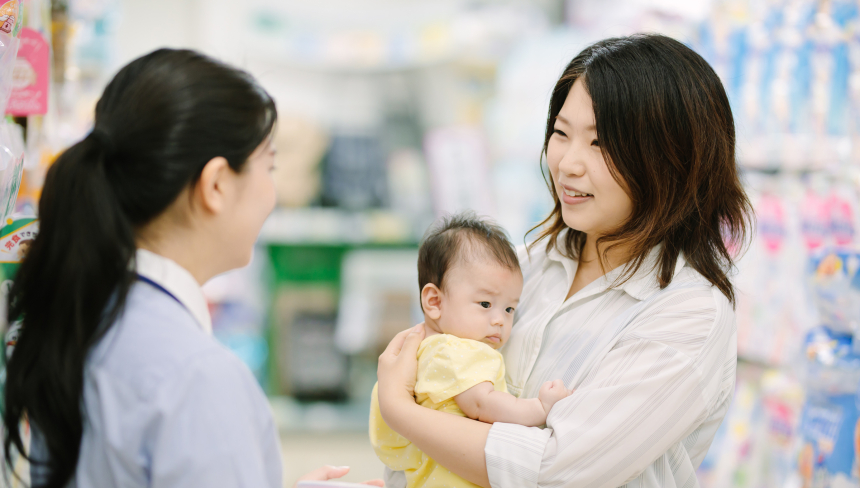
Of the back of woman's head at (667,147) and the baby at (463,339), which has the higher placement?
the back of woman's head at (667,147)

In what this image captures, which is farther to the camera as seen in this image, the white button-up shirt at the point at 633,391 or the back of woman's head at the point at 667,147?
the back of woman's head at the point at 667,147

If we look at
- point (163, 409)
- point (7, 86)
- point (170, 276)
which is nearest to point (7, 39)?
point (7, 86)

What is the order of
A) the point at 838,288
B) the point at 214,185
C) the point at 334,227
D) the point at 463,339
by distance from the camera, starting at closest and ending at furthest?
the point at 214,185 → the point at 463,339 → the point at 838,288 → the point at 334,227

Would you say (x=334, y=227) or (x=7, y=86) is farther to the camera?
(x=334, y=227)

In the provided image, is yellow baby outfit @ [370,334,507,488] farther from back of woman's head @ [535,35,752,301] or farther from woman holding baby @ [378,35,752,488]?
back of woman's head @ [535,35,752,301]

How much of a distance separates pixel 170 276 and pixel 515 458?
602 mm

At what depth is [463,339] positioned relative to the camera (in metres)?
1.26

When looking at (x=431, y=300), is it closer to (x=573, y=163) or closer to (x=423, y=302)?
(x=423, y=302)

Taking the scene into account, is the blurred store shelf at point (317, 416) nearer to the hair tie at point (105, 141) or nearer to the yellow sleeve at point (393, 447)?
the yellow sleeve at point (393, 447)

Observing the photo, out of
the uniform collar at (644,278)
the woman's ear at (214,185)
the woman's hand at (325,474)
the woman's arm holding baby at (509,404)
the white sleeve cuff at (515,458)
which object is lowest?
the woman's hand at (325,474)

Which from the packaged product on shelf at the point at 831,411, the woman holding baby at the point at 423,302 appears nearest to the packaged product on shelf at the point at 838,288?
the packaged product on shelf at the point at 831,411

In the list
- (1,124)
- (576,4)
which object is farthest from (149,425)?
(576,4)

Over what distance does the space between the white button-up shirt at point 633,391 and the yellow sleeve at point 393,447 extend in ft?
0.73

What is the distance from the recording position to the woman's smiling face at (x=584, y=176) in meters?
1.22
